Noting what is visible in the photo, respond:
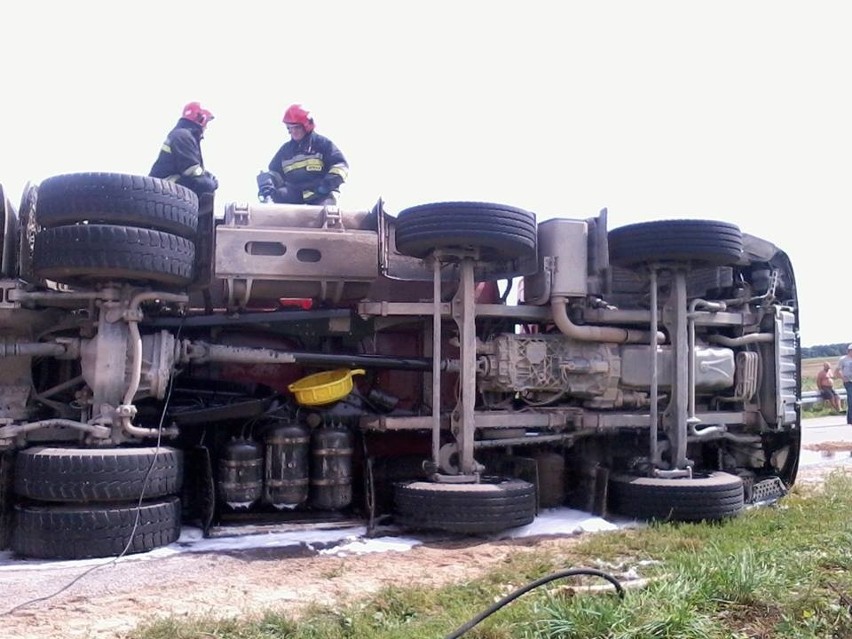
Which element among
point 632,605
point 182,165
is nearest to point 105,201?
point 182,165

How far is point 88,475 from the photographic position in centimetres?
456

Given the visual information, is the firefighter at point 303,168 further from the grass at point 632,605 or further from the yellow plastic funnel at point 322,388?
the grass at point 632,605

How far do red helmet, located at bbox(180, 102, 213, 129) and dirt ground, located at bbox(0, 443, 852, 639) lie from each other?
13.0 ft

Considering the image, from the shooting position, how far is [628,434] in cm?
662

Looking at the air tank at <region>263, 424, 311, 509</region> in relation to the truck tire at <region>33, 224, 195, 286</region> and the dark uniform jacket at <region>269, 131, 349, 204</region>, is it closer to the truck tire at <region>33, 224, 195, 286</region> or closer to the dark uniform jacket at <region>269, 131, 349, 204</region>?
the truck tire at <region>33, 224, 195, 286</region>

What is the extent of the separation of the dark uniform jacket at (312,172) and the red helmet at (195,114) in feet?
2.47

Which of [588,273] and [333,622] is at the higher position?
[588,273]

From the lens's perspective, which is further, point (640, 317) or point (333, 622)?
point (640, 317)

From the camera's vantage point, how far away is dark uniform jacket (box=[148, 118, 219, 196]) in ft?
21.7

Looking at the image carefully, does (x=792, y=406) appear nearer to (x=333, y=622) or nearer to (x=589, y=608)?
(x=589, y=608)

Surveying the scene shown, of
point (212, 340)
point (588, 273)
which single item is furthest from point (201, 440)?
point (588, 273)

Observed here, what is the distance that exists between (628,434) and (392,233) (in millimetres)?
2464

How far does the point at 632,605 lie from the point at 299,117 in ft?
18.0

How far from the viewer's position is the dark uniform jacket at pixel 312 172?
23.3 feet
